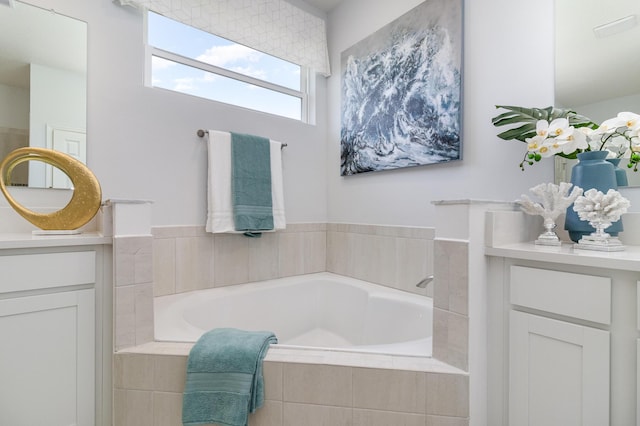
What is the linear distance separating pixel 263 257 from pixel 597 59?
6.83 feet

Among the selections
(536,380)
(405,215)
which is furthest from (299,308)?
(536,380)

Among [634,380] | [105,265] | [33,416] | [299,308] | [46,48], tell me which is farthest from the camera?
[299,308]

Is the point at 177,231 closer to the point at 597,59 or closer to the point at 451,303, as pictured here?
the point at 451,303

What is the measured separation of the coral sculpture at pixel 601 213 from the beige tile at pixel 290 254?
1747 millimetres

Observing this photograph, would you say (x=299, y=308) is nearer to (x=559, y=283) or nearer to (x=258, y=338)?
(x=258, y=338)

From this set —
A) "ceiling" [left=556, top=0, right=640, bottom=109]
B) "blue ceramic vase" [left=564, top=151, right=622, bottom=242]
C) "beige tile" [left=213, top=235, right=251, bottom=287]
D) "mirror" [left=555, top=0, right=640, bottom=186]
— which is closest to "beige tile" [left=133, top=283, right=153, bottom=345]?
"beige tile" [left=213, top=235, right=251, bottom=287]

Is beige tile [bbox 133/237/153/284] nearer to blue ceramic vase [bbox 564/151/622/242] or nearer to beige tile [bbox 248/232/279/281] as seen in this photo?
beige tile [bbox 248/232/279/281]

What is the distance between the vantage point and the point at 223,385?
1.10 metres

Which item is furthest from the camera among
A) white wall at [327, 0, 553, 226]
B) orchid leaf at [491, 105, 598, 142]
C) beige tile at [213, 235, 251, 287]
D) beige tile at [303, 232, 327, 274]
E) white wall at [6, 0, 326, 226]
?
beige tile at [303, 232, 327, 274]

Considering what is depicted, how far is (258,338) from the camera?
3.92 ft

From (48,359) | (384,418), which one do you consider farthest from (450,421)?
(48,359)

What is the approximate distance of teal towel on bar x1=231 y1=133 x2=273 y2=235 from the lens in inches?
80.1

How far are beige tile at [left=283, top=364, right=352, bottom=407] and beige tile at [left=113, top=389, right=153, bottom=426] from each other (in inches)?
21.1

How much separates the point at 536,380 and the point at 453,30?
5.62 ft
